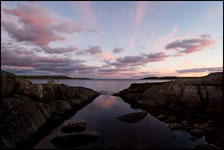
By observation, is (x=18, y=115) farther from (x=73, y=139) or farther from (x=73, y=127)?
(x=73, y=139)

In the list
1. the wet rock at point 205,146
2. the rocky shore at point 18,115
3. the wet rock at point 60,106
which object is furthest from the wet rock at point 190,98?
the wet rock at point 60,106

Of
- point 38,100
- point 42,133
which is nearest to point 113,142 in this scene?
point 42,133

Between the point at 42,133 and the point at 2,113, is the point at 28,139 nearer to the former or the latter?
the point at 42,133

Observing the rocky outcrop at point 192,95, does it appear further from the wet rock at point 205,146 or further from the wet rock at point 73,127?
the wet rock at point 73,127

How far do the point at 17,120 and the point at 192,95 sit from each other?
21.3 meters

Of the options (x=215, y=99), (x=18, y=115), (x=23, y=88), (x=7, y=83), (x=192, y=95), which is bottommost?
(x=18, y=115)

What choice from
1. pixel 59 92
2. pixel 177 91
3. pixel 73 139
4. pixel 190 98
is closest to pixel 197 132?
pixel 190 98

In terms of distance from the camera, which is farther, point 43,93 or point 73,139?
point 43,93

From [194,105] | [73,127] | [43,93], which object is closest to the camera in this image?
[73,127]

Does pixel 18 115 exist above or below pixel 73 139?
above

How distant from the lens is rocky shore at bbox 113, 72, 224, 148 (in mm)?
10548

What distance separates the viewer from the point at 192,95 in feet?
56.6

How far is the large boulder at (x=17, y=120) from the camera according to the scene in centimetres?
788

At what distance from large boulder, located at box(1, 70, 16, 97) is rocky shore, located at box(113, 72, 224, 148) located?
15528 millimetres
